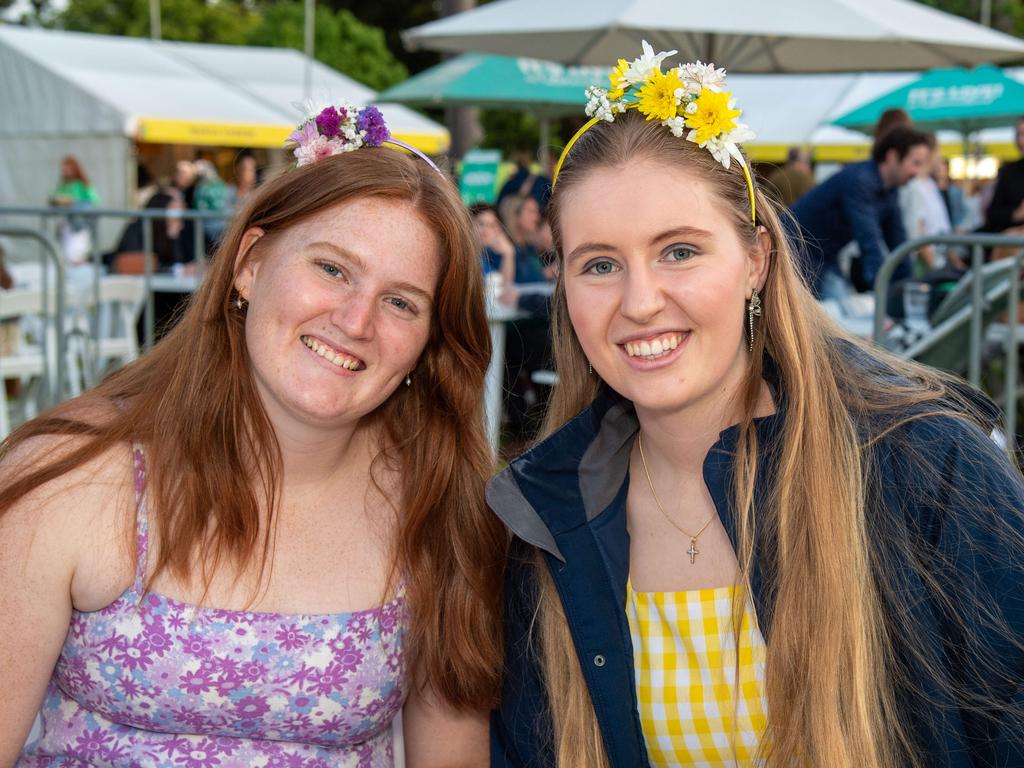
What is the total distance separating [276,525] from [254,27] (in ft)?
93.0

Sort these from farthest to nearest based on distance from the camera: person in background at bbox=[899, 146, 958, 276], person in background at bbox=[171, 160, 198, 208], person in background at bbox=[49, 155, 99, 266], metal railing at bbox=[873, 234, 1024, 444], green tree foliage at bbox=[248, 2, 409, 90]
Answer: green tree foliage at bbox=[248, 2, 409, 90] < person in background at bbox=[171, 160, 198, 208] < person in background at bbox=[49, 155, 99, 266] < person in background at bbox=[899, 146, 958, 276] < metal railing at bbox=[873, 234, 1024, 444]

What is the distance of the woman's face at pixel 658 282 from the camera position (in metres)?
2.15

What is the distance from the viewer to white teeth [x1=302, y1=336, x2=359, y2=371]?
2.32m

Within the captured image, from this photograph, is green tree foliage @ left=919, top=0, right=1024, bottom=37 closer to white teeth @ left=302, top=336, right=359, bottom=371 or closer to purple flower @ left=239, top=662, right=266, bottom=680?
white teeth @ left=302, top=336, right=359, bottom=371

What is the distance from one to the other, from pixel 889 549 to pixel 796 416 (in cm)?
29

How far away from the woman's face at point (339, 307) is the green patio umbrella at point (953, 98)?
32.3ft

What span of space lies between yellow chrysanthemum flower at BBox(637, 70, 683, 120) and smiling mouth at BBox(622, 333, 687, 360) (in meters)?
0.43

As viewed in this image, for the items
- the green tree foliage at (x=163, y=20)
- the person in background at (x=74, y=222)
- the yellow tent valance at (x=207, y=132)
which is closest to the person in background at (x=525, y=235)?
the person in background at (x=74, y=222)

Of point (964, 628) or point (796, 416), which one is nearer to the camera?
point (964, 628)

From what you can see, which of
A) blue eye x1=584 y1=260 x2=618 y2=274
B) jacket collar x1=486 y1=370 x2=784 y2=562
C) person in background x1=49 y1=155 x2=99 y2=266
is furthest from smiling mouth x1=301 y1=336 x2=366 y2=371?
person in background x1=49 y1=155 x2=99 y2=266

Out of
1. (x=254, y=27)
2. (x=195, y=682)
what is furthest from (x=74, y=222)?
(x=254, y=27)

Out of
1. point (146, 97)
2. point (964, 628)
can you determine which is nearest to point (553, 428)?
point (964, 628)

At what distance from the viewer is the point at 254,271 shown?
2.46 meters

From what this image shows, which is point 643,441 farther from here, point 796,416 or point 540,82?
point 540,82
